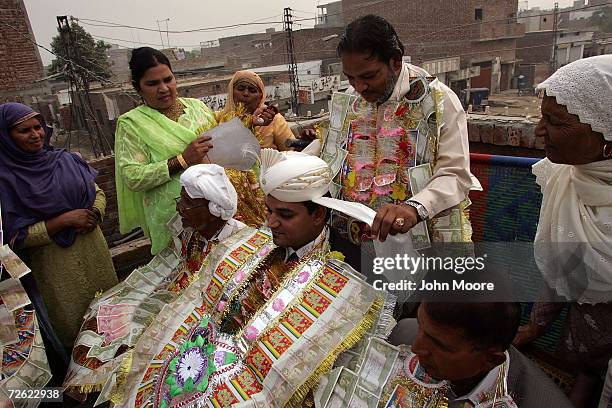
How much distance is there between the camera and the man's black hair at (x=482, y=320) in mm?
1266

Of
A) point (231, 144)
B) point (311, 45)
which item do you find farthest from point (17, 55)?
point (311, 45)

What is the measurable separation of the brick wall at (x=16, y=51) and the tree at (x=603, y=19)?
1995 inches

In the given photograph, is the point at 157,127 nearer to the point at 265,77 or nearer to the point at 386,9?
the point at 265,77

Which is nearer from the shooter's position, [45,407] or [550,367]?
[550,367]

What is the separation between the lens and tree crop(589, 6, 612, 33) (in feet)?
143

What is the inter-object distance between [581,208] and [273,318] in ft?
4.10

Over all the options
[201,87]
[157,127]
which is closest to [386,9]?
[201,87]

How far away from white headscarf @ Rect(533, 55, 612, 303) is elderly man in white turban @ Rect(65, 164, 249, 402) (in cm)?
164

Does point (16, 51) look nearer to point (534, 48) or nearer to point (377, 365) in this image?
point (377, 365)

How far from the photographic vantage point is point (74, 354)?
8.98 feet

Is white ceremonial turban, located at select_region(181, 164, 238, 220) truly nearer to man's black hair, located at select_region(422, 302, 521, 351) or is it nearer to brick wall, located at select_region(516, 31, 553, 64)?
man's black hair, located at select_region(422, 302, 521, 351)

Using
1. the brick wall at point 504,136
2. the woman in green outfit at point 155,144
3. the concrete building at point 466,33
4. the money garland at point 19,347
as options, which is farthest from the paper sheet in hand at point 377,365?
the concrete building at point 466,33

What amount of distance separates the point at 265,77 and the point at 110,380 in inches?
922

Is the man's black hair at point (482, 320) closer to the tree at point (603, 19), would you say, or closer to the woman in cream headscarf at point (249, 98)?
the woman in cream headscarf at point (249, 98)
